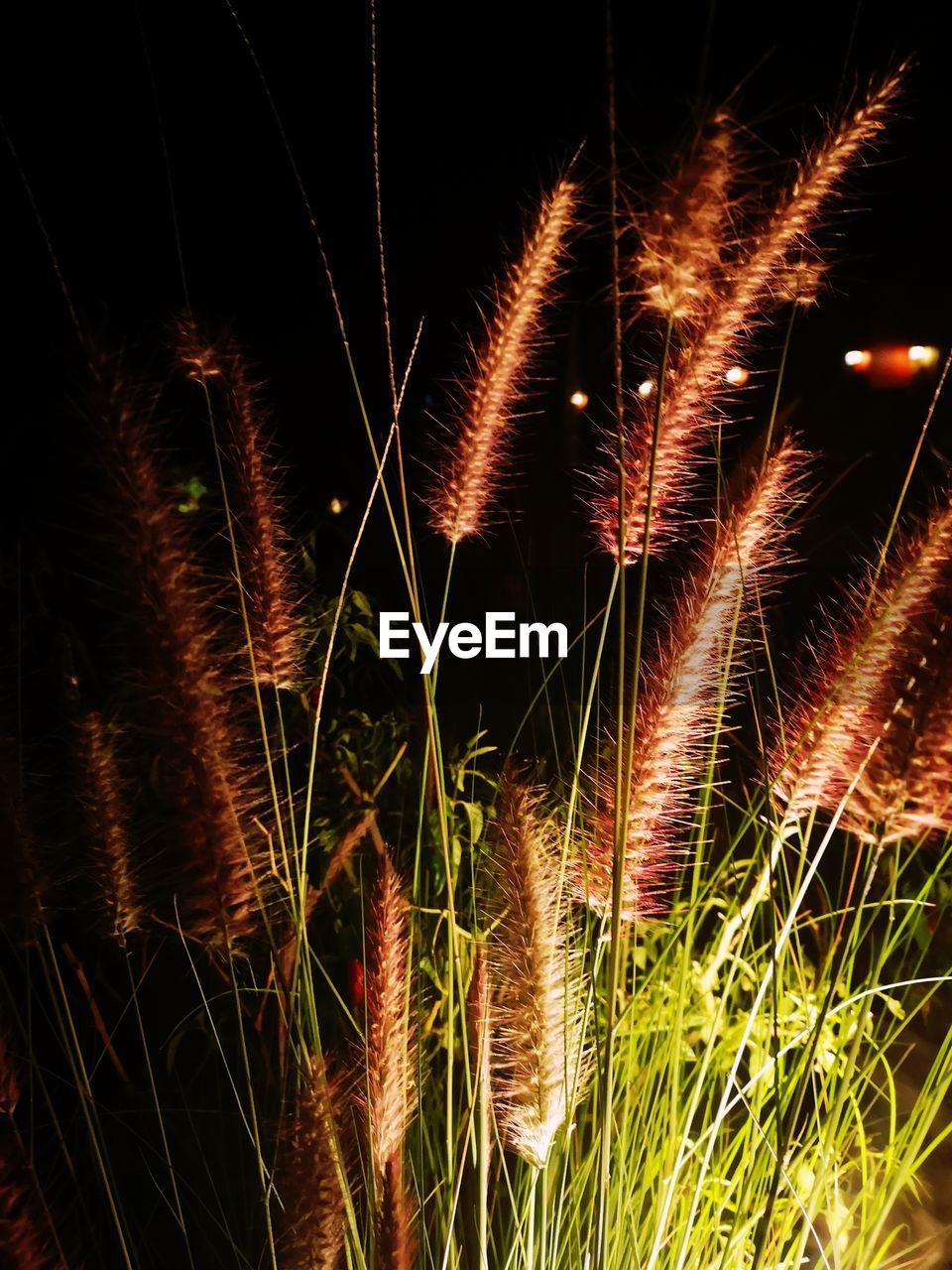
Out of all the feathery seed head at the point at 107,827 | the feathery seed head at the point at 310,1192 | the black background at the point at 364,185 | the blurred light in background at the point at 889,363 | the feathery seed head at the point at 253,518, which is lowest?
the feathery seed head at the point at 310,1192

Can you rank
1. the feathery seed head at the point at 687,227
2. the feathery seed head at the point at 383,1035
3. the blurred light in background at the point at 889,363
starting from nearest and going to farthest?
the feathery seed head at the point at 687,227 → the feathery seed head at the point at 383,1035 → the blurred light in background at the point at 889,363

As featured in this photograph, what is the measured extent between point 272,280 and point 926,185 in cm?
121

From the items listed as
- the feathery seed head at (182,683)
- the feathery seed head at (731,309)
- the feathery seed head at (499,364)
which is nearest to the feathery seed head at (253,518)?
the feathery seed head at (182,683)

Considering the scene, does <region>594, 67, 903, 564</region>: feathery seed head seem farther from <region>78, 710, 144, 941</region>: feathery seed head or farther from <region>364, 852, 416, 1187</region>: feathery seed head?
<region>78, 710, 144, 941</region>: feathery seed head

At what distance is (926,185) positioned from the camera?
1665mm

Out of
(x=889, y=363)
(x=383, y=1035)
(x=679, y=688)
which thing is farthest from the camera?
(x=889, y=363)

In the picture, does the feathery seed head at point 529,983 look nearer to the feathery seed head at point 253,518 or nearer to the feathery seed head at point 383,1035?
the feathery seed head at point 383,1035

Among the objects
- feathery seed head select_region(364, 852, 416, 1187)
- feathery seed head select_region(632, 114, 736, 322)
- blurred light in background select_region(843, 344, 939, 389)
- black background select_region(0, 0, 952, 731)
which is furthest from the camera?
blurred light in background select_region(843, 344, 939, 389)

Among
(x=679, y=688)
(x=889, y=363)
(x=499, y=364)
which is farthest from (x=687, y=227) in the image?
(x=889, y=363)

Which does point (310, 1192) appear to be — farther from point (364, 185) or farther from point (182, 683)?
point (364, 185)

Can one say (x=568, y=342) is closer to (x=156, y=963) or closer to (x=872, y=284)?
(x=872, y=284)

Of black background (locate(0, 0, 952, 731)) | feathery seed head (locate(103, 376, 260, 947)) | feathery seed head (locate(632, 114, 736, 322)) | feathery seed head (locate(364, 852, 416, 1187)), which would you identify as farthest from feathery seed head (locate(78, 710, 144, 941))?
feathery seed head (locate(632, 114, 736, 322))

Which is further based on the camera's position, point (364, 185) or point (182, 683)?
point (364, 185)

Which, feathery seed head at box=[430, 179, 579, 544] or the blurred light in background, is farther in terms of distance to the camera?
the blurred light in background
